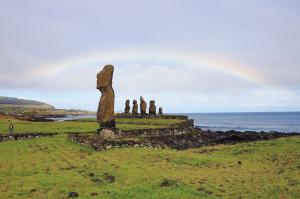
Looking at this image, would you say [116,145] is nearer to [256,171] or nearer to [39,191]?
[256,171]

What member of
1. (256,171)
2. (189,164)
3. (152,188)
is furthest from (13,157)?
(256,171)

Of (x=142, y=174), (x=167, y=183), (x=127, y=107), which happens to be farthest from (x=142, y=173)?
(x=127, y=107)

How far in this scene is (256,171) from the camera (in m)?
20.5

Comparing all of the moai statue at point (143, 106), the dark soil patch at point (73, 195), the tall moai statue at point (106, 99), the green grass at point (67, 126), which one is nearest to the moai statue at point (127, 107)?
the moai statue at point (143, 106)

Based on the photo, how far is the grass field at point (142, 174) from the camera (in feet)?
48.5

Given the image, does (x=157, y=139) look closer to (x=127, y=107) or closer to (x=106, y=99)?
(x=106, y=99)

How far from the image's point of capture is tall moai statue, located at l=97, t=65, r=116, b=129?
34.8m

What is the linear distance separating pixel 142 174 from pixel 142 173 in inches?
10.5

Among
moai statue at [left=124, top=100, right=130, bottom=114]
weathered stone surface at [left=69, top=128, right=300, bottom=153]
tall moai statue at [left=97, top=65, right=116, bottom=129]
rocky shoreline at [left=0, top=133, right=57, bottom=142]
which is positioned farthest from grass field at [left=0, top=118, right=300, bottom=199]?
moai statue at [left=124, top=100, right=130, bottom=114]

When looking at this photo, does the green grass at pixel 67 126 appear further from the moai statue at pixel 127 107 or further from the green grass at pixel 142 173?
the green grass at pixel 142 173

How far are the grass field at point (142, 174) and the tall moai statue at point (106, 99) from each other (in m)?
5.72

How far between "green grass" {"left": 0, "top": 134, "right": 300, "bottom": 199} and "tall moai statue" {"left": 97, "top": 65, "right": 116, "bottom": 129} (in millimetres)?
5726

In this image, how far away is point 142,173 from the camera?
59.7 feet

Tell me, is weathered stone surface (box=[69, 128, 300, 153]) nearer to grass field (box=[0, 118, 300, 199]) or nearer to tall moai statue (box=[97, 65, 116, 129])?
grass field (box=[0, 118, 300, 199])
